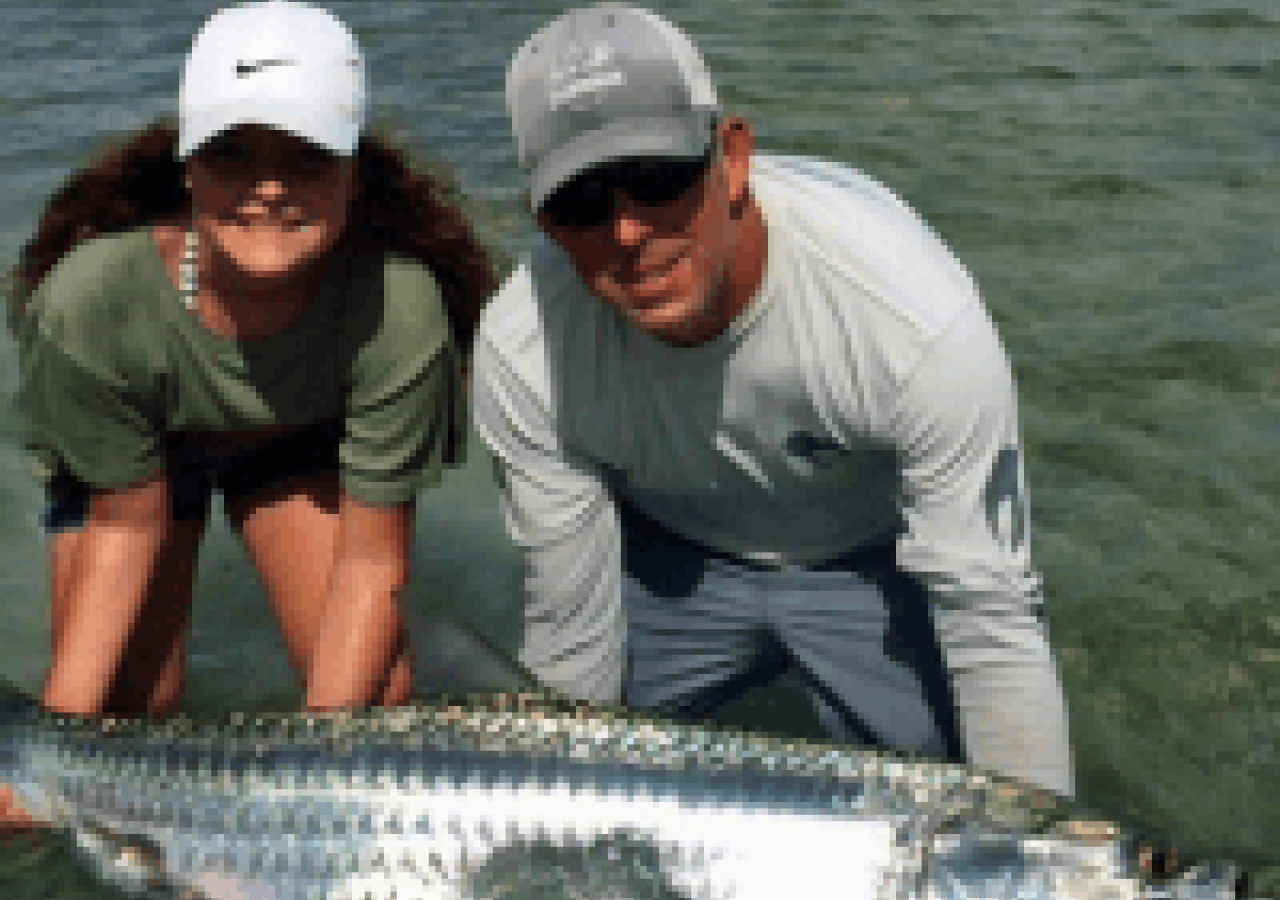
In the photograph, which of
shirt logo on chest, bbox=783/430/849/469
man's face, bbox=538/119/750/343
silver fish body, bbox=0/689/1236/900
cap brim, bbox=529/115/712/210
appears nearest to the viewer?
silver fish body, bbox=0/689/1236/900

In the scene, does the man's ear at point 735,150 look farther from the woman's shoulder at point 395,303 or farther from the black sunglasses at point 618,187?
the woman's shoulder at point 395,303

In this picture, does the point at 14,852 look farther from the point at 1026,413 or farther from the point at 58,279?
the point at 1026,413

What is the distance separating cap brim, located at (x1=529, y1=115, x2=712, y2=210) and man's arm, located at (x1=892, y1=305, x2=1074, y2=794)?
615 mm

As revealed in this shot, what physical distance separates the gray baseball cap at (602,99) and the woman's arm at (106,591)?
1.55 m

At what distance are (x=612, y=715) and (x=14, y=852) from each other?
75.3 inches

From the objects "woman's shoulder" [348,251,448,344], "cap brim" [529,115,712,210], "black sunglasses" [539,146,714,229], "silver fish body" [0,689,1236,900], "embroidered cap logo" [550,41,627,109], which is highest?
"embroidered cap logo" [550,41,627,109]

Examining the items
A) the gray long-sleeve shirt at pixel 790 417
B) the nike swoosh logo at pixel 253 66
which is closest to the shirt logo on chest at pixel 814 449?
the gray long-sleeve shirt at pixel 790 417

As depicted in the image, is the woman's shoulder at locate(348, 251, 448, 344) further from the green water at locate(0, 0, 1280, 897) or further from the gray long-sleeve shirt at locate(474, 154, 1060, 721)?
the green water at locate(0, 0, 1280, 897)

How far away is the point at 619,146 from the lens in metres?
2.74

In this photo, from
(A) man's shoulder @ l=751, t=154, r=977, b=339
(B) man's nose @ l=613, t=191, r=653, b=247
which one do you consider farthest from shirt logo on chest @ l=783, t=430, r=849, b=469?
(B) man's nose @ l=613, t=191, r=653, b=247

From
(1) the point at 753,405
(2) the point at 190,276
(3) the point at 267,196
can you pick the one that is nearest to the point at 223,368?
(2) the point at 190,276

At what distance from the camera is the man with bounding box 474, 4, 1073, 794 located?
2.84 metres

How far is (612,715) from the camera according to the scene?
113 inches

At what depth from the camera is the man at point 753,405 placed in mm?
2836
